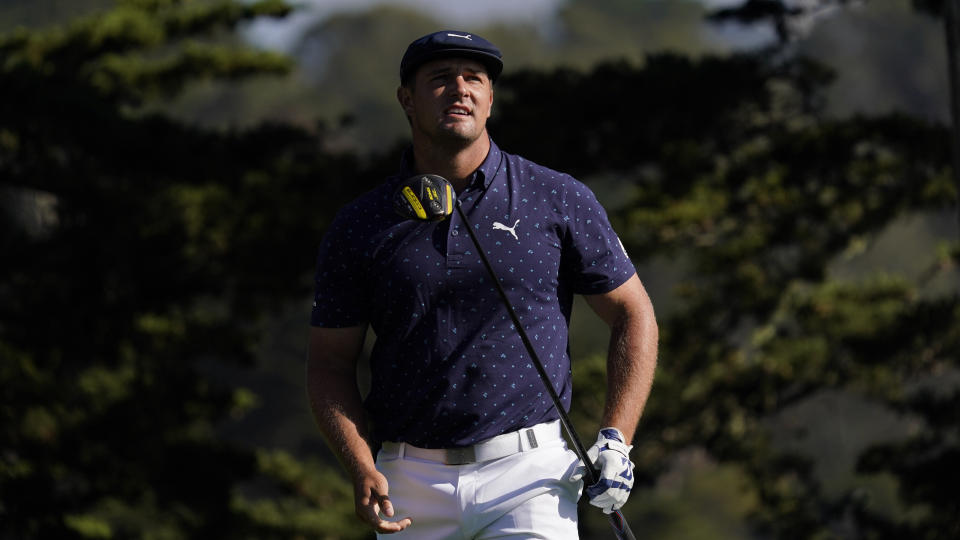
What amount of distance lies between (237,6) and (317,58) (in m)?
55.8

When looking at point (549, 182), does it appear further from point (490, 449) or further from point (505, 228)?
point (490, 449)

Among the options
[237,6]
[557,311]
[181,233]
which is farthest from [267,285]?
[557,311]

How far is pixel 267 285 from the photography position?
15.4 m

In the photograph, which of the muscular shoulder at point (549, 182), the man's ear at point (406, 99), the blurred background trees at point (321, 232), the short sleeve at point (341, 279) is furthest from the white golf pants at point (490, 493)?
the blurred background trees at point (321, 232)

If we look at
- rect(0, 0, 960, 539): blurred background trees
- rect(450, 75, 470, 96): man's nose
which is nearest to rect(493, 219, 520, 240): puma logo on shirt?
rect(450, 75, 470, 96): man's nose

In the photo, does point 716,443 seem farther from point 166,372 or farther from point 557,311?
point 557,311

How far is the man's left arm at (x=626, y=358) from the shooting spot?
374cm

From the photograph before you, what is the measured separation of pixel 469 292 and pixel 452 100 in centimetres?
51

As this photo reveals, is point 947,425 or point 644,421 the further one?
point 644,421

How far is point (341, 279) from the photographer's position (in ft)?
12.6

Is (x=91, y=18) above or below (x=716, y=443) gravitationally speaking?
above

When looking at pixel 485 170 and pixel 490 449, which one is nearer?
pixel 490 449

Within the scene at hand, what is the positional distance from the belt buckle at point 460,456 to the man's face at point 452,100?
0.80 metres

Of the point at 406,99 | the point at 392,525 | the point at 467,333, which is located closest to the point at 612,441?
the point at 467,333
